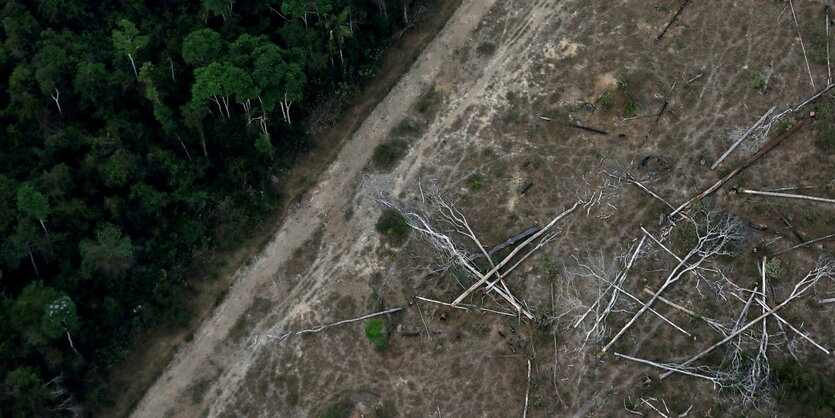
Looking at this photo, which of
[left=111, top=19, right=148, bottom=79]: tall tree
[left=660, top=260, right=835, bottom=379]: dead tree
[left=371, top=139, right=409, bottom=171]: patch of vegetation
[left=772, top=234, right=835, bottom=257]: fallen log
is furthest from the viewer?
[left=371, top=139, right=409, bottom=171]: patch of vegetation

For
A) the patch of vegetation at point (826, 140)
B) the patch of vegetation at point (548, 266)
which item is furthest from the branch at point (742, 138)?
the patch of vegetation at point (548, 266)

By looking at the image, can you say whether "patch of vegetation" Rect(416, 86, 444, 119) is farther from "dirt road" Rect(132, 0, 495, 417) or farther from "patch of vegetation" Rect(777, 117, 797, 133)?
"patch of vegetation" Rect(777, 117, 797, 133)

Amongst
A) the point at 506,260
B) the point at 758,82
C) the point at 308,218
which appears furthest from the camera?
the point at 758,82

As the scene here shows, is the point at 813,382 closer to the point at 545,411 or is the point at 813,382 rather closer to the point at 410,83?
the point at 545,411

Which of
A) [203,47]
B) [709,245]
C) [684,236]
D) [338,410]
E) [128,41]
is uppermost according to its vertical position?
[128,41]

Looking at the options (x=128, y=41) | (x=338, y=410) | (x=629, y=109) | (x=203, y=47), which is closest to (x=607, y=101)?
(x=629, y=109)

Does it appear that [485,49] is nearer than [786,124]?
No

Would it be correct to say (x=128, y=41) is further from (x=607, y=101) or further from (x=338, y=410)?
(x=607, y=101)

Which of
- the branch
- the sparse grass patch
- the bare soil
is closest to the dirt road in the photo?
the bare soil
